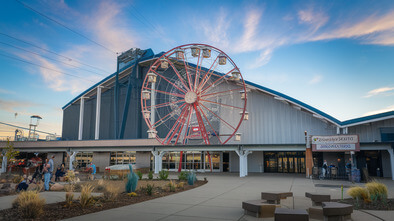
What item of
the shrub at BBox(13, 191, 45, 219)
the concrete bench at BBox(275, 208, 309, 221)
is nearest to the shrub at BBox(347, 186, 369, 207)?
the concrete bench at BBox(275, 208, 309, 221)

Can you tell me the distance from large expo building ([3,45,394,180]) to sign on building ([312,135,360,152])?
0.07m

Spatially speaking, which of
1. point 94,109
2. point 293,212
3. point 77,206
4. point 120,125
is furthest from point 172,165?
point 293,212

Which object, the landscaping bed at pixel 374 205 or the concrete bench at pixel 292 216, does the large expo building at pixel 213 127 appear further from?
the concrete bench at pixel 292 216

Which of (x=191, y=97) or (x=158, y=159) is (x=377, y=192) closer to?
(x=191, y=97)

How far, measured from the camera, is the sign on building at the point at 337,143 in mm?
23159

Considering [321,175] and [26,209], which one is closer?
[26,209]

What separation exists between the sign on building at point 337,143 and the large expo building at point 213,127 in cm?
7

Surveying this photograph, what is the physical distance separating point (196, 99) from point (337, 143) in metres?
13.3

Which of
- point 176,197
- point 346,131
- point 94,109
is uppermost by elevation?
point 94,109

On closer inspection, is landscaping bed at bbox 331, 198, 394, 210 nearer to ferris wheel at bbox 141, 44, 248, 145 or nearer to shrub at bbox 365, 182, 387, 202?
shrub at bbox 365, 182, 387, 202

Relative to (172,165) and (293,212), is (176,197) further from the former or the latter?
(172,165)

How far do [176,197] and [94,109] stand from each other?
121 ft

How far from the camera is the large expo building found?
27.7 metres

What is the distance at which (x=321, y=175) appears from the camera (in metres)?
23.3
